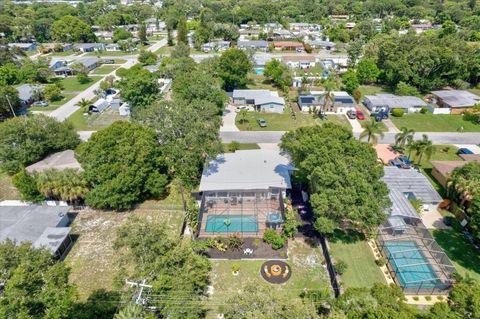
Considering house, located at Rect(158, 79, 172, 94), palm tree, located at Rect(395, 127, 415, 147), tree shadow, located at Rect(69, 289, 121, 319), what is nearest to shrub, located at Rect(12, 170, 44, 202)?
tree shadow, located at Rect(69, 289, 121, 319)

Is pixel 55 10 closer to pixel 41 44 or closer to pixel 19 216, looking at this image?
pixel 41 44

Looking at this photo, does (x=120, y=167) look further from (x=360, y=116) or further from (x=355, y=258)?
(x=360, y=116)

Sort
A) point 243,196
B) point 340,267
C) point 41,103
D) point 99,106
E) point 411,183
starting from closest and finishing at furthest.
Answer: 1. point 340,267
2. point 243,196
3. point 411,183
4. point 99,106
5. point 41,103

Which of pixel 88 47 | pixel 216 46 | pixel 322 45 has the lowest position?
pixel 88 47

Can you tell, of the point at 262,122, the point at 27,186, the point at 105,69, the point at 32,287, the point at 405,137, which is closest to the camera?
the point at 32,287

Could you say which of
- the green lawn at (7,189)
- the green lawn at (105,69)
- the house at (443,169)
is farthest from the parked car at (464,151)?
the green lawn at (105,69)

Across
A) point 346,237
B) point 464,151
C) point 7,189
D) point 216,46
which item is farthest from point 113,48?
point 464,151
